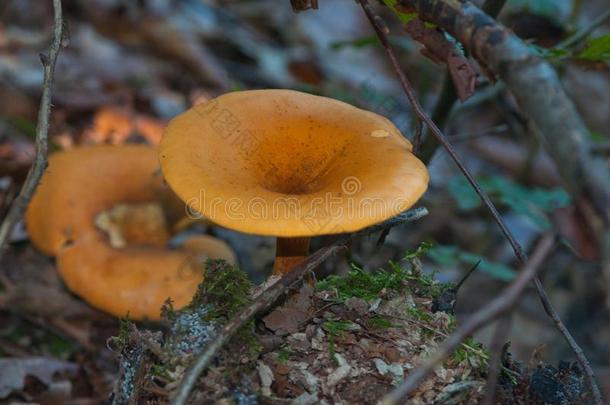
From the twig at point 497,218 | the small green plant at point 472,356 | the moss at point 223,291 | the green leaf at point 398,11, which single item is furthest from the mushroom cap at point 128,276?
the green leaf at point 398,11

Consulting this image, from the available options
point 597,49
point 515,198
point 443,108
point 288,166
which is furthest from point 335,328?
point 515,198

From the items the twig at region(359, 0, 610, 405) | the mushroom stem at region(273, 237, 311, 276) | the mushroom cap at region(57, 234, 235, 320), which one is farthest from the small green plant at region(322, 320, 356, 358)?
the mushroom cap at region(57, 234, 235, 320)

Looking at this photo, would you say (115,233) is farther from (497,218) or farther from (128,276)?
(497,218)

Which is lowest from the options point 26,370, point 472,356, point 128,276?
point 26,370

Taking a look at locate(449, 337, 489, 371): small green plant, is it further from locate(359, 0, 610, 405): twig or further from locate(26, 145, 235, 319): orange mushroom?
locate(26, 145, 235, 319): orange mushroom

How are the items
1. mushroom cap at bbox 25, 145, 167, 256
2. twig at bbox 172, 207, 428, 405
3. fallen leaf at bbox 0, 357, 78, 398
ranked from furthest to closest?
mushroom cap at bbox 25, 145, 167, 256 < fallen leaf at bbox 0, 357, 78, 398 < twig at bbox 172, 207, 428, 405

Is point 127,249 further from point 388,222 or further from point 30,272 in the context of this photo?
point 388,222

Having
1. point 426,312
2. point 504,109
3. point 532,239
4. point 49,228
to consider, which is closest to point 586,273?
point 532,239
